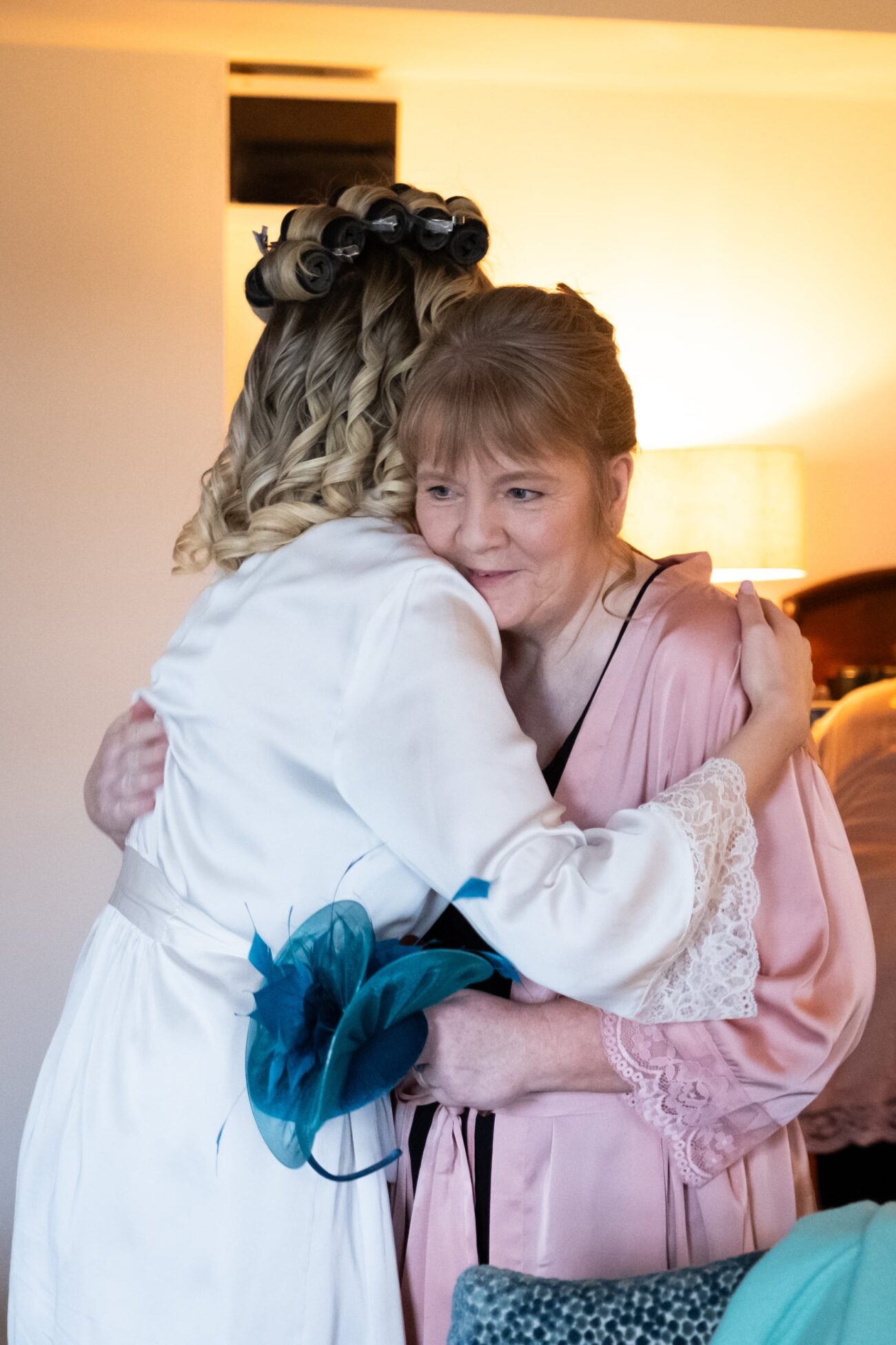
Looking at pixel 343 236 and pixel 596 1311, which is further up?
pixel 343 236

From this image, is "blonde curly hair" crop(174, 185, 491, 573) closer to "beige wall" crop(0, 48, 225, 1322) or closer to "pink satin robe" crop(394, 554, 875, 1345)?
"pink satin robe" crop(394, 554, 875, 1345)

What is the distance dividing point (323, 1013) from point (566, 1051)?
0.91ft

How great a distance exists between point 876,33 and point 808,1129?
2.55m

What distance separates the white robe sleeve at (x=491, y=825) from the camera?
3.50 ft

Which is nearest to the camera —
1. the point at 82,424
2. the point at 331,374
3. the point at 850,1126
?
the point at 331,374

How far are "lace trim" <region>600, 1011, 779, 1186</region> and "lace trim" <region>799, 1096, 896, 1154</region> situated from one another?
126cm

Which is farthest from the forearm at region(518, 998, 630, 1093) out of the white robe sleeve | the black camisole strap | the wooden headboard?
the wooden headboard

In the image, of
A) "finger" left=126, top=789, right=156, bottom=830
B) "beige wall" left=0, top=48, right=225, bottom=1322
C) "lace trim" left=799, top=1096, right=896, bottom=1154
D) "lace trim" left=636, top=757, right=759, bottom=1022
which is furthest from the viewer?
"beige wall" left=0, top=48, right=225, bottom=1322

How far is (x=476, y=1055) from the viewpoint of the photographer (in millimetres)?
1246

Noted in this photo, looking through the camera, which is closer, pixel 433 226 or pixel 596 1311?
pixel 596 1311

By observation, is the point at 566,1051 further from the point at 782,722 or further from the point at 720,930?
the point at 782,722

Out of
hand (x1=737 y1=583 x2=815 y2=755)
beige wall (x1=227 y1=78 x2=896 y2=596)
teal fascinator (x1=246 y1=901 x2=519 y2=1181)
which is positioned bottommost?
teal fascinator (x1=246 y1=901 x2=519 y2=1181)

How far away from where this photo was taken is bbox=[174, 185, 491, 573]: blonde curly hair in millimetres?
1294

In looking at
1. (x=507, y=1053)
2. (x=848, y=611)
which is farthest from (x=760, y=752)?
(x=848, y=611)
